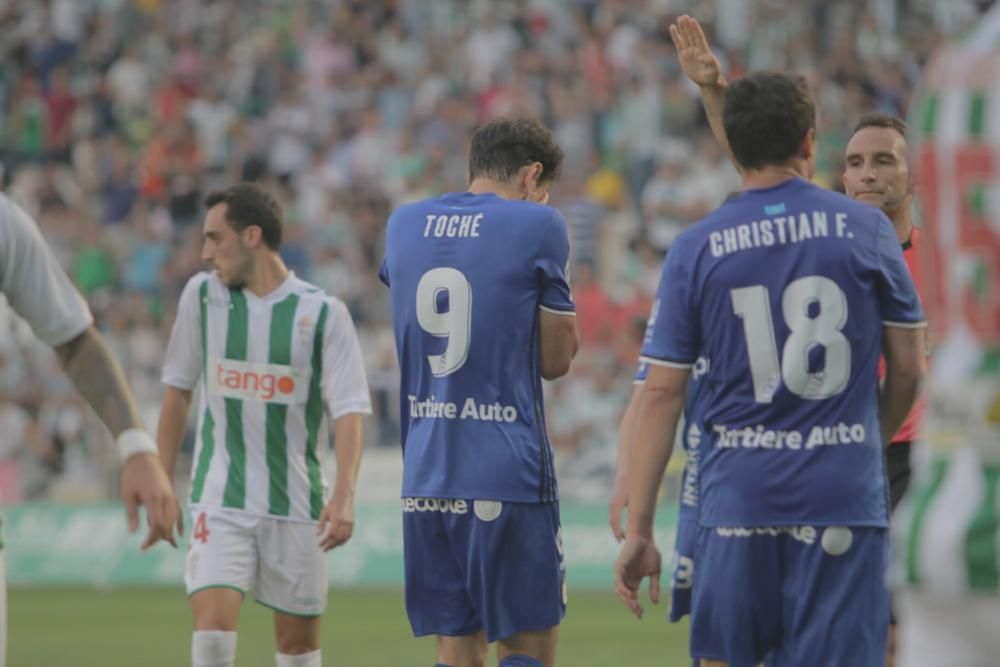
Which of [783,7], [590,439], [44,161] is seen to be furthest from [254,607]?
[783,7]

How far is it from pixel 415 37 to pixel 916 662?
2217 cm

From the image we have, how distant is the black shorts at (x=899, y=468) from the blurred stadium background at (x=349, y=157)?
789 centimetres

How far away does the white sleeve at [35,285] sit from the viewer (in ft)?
16.3

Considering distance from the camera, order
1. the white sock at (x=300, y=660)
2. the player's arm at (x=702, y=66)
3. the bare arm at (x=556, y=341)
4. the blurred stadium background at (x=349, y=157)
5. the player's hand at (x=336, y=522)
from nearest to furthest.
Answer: the player's arm at (x=702, y=66) < the bare arm at (x=556, y=341) < the player's hand at (x=336, y=522) < the white sock at (x=300, y=660) < the blurred stadium background at (x=349, y=157)

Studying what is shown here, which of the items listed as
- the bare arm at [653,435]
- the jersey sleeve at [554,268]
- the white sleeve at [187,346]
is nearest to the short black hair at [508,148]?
the jersey sleeve at [554,268]

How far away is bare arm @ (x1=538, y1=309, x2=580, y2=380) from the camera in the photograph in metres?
7.01

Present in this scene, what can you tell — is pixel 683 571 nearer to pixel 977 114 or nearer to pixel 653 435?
pixel 653 435

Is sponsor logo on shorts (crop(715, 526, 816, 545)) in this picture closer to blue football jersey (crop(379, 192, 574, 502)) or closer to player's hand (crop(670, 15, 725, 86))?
blue football jersey (crop(379, 192, 574, 502))

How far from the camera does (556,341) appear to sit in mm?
7027

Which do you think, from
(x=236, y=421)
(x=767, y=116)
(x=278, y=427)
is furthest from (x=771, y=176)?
(x=236, y=421)

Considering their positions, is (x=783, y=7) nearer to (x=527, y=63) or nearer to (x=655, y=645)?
(x=527, y=63)

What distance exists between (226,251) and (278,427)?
895 mm

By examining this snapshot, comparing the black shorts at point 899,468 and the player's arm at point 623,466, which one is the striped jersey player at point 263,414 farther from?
the black shorts at point 899,468

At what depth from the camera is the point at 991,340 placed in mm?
4027
